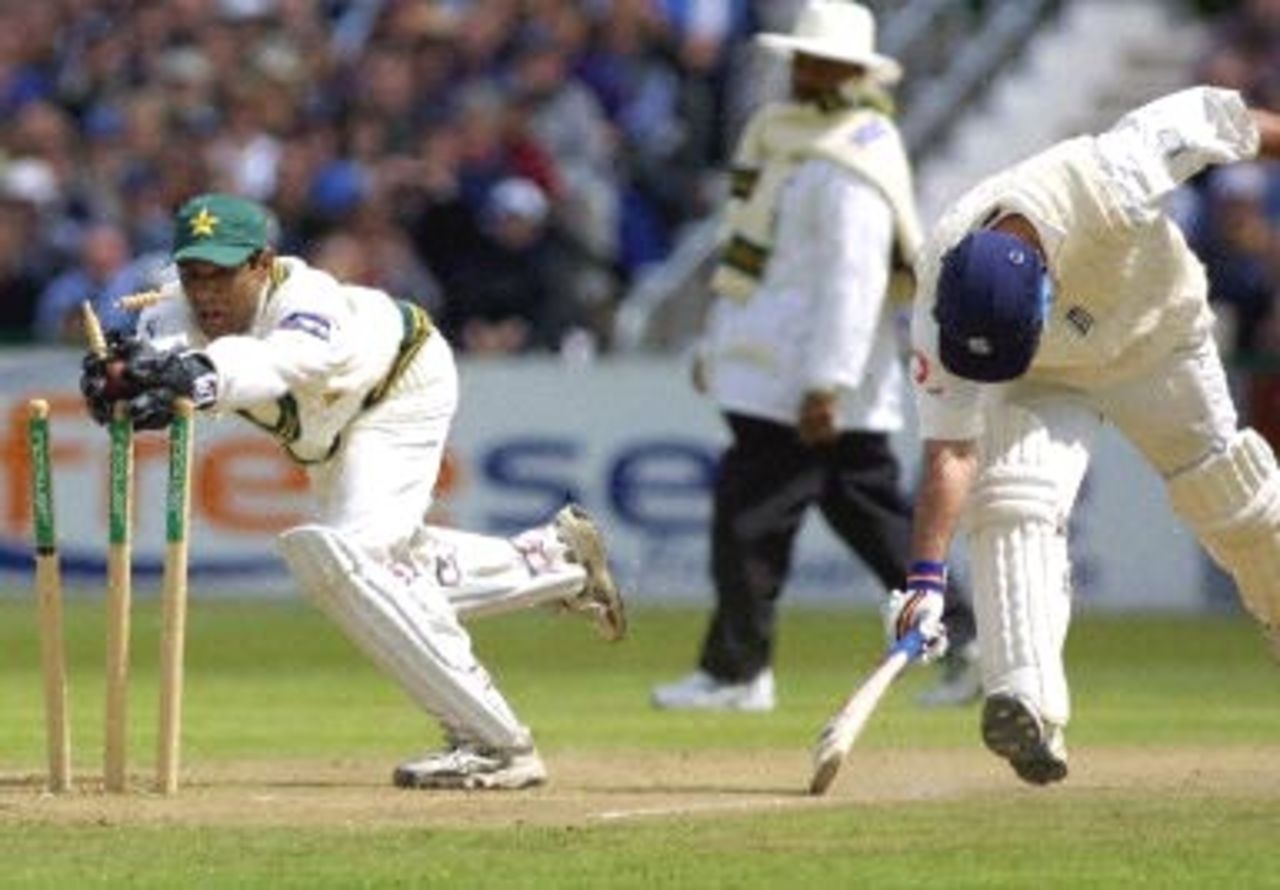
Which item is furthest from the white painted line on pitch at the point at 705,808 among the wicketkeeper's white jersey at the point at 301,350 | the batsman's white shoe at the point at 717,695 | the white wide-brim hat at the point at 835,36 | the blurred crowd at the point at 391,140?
the blurred crowd at the point at 391,140

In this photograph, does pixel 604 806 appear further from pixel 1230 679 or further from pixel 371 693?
pixel 1230 679

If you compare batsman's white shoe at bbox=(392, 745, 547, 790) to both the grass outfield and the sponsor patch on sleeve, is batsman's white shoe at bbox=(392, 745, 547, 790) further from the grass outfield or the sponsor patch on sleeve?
the sponsor patch on sleeve

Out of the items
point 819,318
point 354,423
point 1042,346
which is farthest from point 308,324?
point 819,318

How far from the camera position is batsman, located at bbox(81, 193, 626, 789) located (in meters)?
11.1

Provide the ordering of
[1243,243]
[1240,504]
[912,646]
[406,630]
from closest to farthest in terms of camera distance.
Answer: [912,646]
[406,630]
[1240,504]
[1243,243]

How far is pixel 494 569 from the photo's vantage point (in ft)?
40.7

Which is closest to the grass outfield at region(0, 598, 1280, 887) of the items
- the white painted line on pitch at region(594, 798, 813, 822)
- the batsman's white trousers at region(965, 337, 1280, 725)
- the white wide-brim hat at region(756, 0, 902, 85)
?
the white painted line on pitch at region(594, 798, 813, 822)

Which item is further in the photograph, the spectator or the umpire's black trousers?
the spectator

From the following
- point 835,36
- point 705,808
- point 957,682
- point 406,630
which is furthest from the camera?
point 957,682

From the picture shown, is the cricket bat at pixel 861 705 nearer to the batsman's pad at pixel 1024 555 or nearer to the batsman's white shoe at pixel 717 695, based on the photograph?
the batsman's pad at pixel 1024 555

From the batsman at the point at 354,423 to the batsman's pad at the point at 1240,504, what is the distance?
74.5 inches

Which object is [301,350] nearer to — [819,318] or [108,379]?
[108,379]

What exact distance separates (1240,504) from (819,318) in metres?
3.62

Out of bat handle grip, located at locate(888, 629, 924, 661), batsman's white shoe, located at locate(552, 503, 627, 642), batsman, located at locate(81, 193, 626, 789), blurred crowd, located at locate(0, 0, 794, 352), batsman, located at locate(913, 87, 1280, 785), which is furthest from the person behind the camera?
blurred crowd, located at locate(0, 0, 794, 352)
